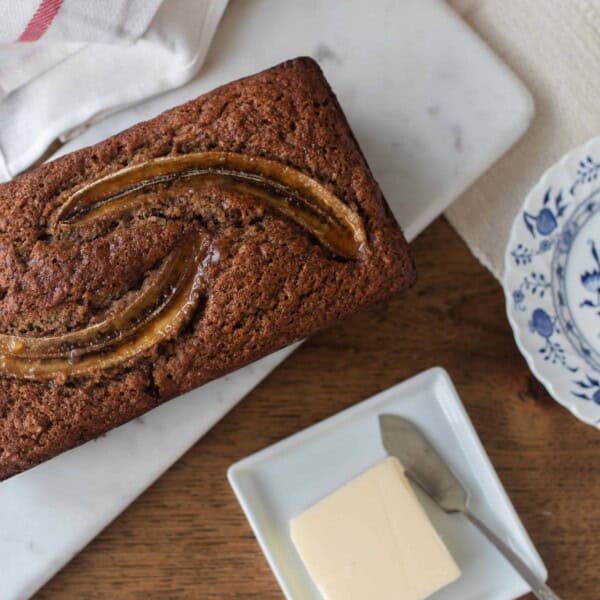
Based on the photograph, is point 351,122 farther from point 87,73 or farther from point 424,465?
point 424,465

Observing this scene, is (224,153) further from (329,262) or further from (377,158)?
(377,158)

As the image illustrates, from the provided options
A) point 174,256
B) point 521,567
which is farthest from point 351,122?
point 521,567

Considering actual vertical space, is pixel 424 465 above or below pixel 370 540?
above

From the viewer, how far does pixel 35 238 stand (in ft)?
4.26

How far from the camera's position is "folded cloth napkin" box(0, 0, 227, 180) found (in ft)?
4.94

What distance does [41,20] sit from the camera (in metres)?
1.43

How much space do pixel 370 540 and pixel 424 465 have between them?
18 centimetres

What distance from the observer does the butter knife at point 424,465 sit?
158 centimetres

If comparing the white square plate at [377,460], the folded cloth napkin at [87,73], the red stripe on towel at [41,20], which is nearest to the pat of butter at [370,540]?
the white square plate at [377,460]

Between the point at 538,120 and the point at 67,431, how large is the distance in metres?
1.06

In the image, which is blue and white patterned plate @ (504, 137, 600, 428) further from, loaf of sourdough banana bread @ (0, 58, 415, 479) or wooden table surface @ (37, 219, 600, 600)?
loaf of sourdough banana bread @ (0, 58, 415, 479)

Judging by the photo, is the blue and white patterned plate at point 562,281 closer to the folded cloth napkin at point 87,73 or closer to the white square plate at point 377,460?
the white square plate at point 377,460

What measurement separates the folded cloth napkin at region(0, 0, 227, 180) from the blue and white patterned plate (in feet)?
2.29

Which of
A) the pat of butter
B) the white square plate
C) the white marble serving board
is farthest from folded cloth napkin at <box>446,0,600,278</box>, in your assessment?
the pat of butter
